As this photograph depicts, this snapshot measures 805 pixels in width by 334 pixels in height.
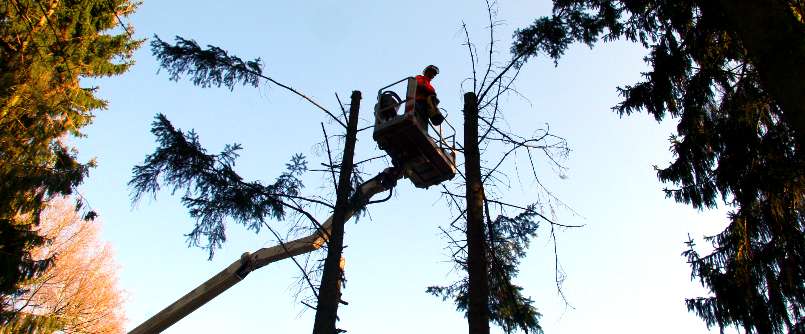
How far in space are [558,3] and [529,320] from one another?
442cm

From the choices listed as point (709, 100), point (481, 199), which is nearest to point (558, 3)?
point (709, 100)

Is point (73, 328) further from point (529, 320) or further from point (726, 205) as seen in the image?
point (726, 205)

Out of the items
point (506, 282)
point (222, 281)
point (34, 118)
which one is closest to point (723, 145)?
point (506, 282)

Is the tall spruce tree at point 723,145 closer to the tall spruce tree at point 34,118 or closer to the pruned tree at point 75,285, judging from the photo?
the tall spruce tree at point 34,118

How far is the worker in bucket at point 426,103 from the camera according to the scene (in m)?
9.12

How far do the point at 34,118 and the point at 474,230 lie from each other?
32.2 feet

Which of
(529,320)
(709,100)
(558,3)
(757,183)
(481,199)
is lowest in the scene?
(529,320)

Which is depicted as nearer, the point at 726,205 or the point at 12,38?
the point at 726,205

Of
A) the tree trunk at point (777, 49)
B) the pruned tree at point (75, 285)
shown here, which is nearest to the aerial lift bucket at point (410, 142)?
the tree trunk at point (777, 49)

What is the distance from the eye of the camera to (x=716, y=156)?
8797 millimetres

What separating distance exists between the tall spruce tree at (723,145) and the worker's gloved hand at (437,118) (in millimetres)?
1562

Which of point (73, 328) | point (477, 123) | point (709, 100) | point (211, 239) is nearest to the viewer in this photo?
point (477, 123)

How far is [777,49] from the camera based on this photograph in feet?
13.1

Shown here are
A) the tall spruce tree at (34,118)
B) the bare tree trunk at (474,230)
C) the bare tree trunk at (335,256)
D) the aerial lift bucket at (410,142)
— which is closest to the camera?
the bare tree trunk at (474,230)
